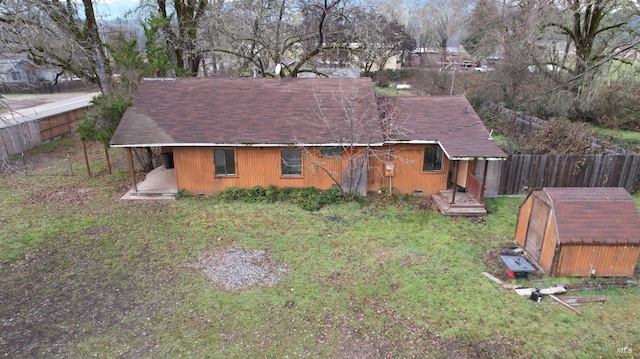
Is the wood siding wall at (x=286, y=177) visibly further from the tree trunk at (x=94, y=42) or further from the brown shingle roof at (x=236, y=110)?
the tree trunk at (x=94, y=42)

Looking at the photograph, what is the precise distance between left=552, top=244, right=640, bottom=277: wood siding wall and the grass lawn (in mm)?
369

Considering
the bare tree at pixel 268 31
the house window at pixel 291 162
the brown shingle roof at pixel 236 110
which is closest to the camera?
the brown shingle roof at pixel 236 110

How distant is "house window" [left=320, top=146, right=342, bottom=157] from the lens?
14406 millimetres

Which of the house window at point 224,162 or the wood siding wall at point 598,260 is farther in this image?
the house window at point 224,162

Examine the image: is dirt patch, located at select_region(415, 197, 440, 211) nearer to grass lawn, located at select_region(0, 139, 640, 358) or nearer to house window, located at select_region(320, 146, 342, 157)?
grass lawn, located at select_region(0, 139, 640, 358)

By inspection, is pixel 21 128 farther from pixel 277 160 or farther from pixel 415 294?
pixel 415 294

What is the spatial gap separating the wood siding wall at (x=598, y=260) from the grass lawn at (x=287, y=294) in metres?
0.37

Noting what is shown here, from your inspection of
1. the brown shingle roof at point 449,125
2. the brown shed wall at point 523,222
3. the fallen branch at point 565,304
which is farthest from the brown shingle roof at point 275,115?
the fallen branch at point 565,304

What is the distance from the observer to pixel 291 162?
14.6 metres

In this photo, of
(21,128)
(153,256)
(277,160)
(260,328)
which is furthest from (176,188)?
(21,128)

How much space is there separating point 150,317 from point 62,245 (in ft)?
16.4

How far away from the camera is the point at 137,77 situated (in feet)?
59.3

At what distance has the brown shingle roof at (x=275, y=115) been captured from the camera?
45.6ft

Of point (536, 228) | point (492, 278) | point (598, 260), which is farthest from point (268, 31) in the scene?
point (598, 260)
